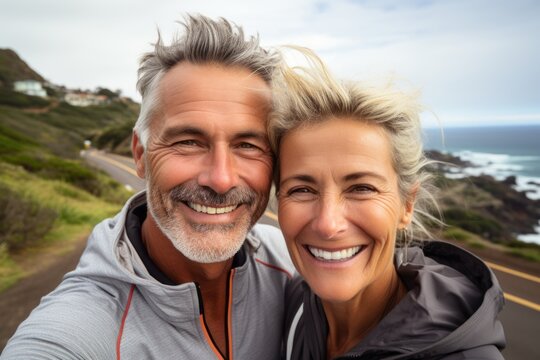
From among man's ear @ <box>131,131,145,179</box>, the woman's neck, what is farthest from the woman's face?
man's ear @ <box>131,131,145,179</box>

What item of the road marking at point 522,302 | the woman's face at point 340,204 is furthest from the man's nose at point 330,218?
the road marking at point 522,302

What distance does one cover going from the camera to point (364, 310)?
183 cm

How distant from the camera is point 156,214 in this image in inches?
74.9

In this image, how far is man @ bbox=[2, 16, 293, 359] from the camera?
5.42ft

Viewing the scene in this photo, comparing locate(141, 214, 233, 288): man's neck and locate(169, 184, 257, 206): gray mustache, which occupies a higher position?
locate(169, 184, 257, 206): gray mustache

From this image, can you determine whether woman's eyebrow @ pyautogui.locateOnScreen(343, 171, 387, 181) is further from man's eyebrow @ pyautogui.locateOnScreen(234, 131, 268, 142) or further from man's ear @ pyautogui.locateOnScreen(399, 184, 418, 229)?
man's eyebrow @ pyautogui.locateOnScreen(234, 131, 268, 142)

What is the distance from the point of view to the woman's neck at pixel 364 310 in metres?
1.81

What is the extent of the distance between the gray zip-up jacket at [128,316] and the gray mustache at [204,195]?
34 cm

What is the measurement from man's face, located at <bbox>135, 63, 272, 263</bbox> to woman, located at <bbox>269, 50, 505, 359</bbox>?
0.45 feet

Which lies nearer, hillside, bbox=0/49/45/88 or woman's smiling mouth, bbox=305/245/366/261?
woman's smiling mouth, bbox=305/245/366/261

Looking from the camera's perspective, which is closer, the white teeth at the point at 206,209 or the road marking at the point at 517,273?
the white teeth at the point at 206,209

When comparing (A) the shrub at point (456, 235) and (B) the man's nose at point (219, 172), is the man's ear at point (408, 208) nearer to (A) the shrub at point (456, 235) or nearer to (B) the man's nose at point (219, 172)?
(B) the man's nose at point (219, 172)

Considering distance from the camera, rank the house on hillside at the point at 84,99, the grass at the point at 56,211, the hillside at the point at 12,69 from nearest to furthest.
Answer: the grass at the point at 56,211 → the hillside at the point at 12,69 → the house on hillside at the point at 84,99

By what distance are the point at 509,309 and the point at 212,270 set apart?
4.00 m
